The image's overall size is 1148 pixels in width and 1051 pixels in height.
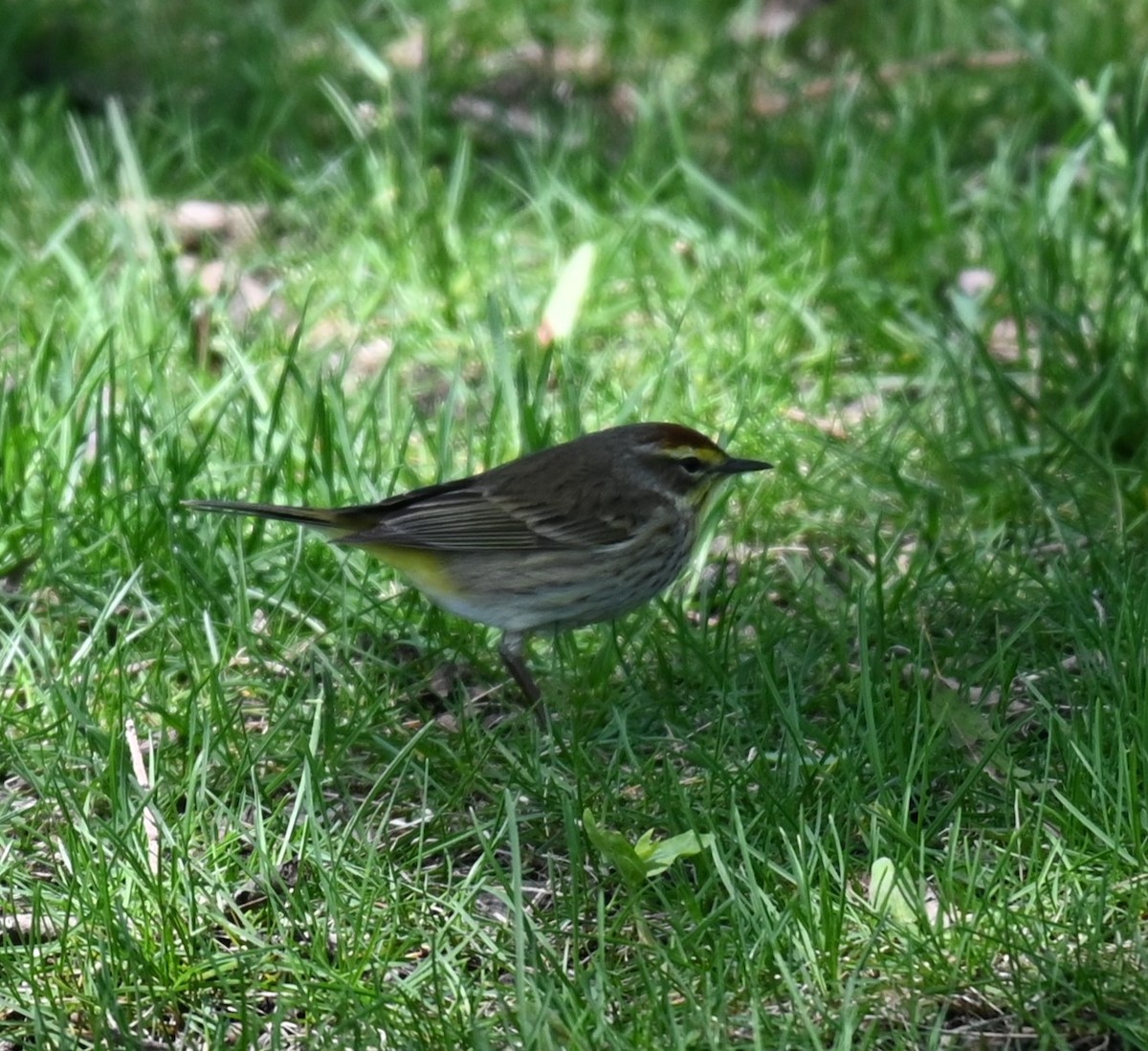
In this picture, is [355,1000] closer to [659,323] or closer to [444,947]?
[444,947]

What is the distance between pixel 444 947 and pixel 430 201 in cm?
416

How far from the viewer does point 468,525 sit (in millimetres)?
5109

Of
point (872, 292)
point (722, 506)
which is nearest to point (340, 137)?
point (872, 292)

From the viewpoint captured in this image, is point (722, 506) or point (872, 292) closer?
point (722, 506)

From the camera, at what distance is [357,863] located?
13.0 ft

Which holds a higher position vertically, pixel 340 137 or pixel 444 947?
pixel 340 137

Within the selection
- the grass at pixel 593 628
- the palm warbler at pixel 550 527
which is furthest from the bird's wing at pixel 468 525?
the grass at pixel 593 628

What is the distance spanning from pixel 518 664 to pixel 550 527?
1.65ft

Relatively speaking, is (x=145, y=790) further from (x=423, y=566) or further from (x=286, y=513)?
(x=423, y=566)

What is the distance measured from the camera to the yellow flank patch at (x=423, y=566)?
5.02m

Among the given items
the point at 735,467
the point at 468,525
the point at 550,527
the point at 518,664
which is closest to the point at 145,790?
the point at 518,664

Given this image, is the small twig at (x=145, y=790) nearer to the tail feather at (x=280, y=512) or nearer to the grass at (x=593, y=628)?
the grass at (x=593, y=628)

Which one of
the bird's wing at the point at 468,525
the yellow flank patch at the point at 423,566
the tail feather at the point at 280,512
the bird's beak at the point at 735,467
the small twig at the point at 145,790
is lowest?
the small twig at the point at 145,790

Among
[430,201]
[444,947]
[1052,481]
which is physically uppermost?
[430,201]
